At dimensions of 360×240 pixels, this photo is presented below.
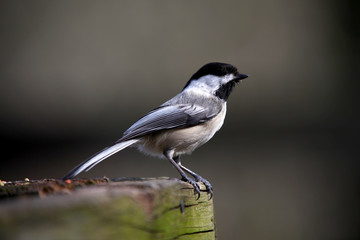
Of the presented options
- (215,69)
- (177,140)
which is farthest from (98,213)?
(215,69)

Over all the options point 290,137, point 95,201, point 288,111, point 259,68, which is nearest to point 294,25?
point 259,68

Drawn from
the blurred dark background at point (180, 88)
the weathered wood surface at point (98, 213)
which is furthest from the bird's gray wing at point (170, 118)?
the blurred dark background at point (180, 88)

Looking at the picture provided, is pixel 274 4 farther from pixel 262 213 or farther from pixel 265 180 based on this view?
pixel 262 213

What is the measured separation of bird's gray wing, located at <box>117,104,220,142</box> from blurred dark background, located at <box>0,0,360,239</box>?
5.54 ft

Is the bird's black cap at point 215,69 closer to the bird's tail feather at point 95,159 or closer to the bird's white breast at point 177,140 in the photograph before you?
the bird's white breast at point 177,140

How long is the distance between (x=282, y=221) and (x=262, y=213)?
25 cm

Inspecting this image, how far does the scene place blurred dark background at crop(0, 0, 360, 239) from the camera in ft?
13.5

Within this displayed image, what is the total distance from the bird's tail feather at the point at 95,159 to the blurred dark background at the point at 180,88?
209 centimetres

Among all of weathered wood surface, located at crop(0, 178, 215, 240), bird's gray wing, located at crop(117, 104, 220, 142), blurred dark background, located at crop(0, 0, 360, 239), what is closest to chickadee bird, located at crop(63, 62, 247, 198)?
bird's gray wing, located at crop(117, 104, 220, 142)

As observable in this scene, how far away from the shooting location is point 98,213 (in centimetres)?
79

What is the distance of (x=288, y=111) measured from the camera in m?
4.50

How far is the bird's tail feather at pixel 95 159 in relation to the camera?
156 cm

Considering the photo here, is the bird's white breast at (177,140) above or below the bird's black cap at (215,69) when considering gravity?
below

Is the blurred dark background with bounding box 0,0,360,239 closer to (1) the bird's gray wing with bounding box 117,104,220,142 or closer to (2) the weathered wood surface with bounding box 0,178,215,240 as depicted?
(1) the bird's gray wing with bounding box 117,104,220,142
